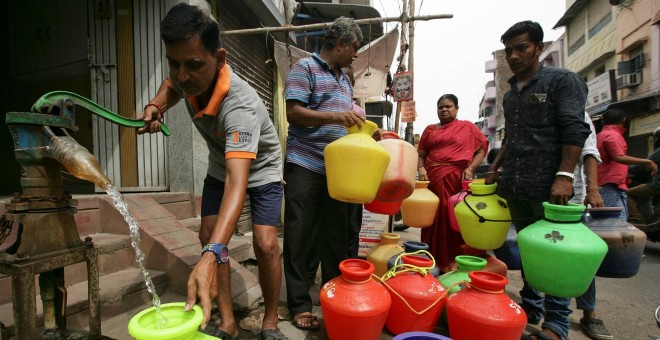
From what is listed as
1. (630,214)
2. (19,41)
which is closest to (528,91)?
(630,214)

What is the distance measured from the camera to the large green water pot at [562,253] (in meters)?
1.76

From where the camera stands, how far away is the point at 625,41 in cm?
1284

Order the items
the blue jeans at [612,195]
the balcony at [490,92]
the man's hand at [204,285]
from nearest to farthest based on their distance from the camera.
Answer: the man's hand at [204,285] < the blue jeans at [612,195] < the balcony at [490,92]

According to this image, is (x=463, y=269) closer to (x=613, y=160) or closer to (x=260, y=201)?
(x=260, y=201)

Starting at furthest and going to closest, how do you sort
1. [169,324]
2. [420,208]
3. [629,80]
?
[629,80], [420,208], [169,324]

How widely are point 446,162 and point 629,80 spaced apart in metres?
13.7

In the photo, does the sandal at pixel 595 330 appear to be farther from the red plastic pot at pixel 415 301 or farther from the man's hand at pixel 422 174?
the man's hand at pixel 422 174

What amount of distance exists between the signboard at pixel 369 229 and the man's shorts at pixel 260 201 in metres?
2.24

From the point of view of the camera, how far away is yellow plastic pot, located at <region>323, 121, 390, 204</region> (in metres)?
1.95

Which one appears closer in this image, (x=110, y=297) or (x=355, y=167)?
(x=355, y=167)

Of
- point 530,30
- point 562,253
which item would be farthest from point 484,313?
point 530,30

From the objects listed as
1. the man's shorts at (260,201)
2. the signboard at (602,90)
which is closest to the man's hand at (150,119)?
the man's shorts at (260,201)

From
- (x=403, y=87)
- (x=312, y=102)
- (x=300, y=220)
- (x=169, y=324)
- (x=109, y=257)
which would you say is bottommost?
(x=109, y=257)

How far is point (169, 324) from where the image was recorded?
0.99 m
